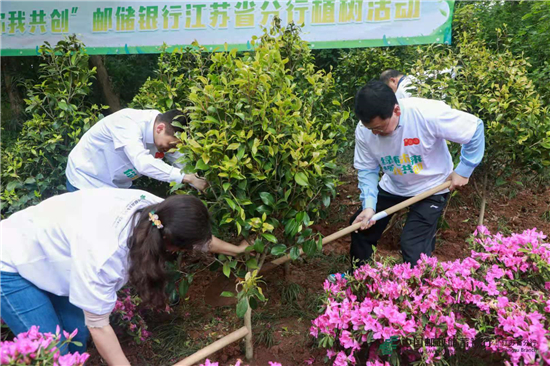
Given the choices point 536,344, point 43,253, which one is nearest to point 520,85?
point 536,344

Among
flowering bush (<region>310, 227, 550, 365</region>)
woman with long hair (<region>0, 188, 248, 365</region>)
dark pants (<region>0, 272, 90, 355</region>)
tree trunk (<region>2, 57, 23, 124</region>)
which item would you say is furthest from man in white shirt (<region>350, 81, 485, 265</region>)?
tree trunk (<region>2, 57, 23, 124</region>)

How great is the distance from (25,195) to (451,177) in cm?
337

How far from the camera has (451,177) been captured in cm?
292

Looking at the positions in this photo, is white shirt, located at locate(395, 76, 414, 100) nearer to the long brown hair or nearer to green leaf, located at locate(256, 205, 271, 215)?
green leaf, located at locate(256, 205, 271, 215)

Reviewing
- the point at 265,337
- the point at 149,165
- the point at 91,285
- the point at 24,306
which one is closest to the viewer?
the point at 91,285

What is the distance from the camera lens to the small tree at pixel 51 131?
3.40m

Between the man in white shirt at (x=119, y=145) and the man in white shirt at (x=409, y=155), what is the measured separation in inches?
53.0

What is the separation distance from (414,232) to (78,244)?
2223mm

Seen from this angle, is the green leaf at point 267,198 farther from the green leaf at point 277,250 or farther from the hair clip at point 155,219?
the hair clip at point 155,219

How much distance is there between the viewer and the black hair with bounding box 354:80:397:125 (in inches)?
98.8

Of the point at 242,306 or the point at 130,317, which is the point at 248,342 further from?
the point at 130,317

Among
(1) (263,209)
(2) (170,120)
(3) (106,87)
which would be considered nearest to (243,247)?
(1) (263,209)

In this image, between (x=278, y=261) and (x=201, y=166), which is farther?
(x=278, y=261)

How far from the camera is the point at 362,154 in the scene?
307 centimetres
